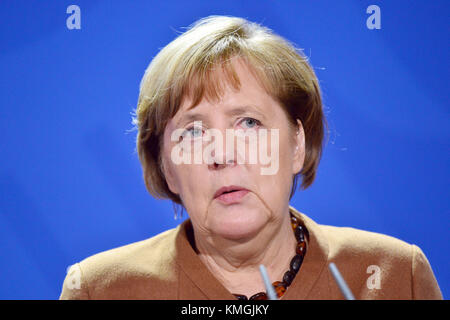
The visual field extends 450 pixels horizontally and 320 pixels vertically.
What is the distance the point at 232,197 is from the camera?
125 centimetres

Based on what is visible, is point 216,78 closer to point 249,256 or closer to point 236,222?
point 236,222

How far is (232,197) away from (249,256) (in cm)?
22

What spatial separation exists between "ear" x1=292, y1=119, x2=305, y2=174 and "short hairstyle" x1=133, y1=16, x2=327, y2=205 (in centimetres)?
3

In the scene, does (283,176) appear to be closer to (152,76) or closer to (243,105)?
(243,105)

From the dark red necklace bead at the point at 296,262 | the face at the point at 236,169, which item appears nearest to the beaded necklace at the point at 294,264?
the dark red necklace bead at the point at 296,262

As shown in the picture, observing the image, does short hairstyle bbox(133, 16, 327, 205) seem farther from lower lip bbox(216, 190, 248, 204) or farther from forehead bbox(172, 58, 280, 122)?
lower lip bbox(216, 190, 248, 204)

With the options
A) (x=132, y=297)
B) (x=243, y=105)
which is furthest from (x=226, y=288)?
(x=243, y=105)

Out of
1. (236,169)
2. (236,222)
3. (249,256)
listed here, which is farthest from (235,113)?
(249,256)

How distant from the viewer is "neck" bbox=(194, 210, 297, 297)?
1363 mm

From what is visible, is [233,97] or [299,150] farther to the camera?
[299,150]

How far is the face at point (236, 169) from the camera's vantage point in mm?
1253

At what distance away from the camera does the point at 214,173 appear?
4.14 feet

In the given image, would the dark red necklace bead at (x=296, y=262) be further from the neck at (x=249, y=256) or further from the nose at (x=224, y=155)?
the nose at (x=224, y=155)
